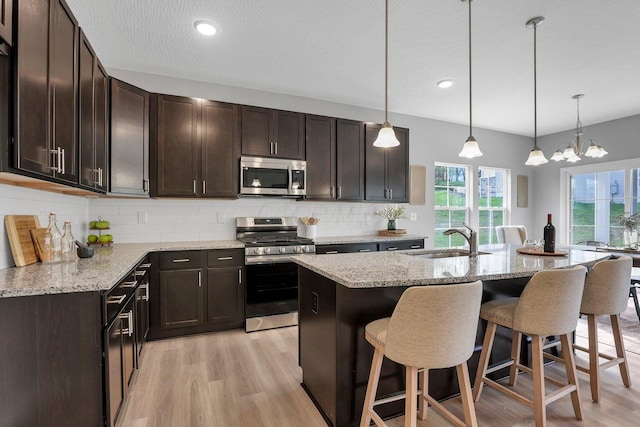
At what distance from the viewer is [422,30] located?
266 cm

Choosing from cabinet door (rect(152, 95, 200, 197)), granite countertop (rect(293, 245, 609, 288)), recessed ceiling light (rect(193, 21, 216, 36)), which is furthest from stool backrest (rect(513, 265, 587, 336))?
cabinet door (rect(152, 95, 200, 197))

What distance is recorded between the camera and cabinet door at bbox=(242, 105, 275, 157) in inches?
139

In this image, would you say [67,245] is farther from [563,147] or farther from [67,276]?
[563,147]

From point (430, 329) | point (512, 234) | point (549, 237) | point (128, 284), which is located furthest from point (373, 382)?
point (512, 234)

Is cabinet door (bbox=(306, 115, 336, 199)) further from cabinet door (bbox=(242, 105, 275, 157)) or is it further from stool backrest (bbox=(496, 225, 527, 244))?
stool backrest (bbox=(496, 225, 527, 244))

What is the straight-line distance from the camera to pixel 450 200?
548 centimetres

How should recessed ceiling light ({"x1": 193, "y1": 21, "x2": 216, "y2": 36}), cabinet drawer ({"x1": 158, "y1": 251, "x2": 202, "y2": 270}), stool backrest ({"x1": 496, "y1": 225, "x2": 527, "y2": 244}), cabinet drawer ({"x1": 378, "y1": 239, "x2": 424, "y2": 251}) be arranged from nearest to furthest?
recessed ceiling light ({"x1": 193, "y1": 21, "x2": 216, "y2": 36}), cabinet drawer ({"x1": 158, "y1": 251, "x2": 202, "y2": 270}), cabinet drawer ({"x1": 378, "y1": 239, "x2": 424, "y2": 251}), stool backrest ({"x1": 496, "y1": 225, "x2": 527, "y2": 244})

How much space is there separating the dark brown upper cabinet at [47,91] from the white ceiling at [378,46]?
0.82m

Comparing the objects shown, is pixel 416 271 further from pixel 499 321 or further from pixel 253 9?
pixel 253 9

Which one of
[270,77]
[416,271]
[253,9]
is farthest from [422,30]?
[416,271]

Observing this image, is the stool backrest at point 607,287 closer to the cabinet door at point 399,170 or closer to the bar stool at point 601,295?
the bar stool at point 601,295

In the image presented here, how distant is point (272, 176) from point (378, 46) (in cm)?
170

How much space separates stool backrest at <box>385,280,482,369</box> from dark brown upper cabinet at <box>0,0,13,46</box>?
1909mm

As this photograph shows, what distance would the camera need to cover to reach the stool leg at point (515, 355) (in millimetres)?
2127
